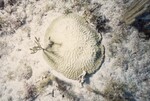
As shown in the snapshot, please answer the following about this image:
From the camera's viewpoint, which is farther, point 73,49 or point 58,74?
point 58,74

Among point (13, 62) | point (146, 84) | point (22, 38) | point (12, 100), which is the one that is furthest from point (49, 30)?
point (146, 84)

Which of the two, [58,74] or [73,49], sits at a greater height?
[73,49]

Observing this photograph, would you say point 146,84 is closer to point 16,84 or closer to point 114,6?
point 114,6

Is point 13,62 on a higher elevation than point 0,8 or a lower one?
lower
